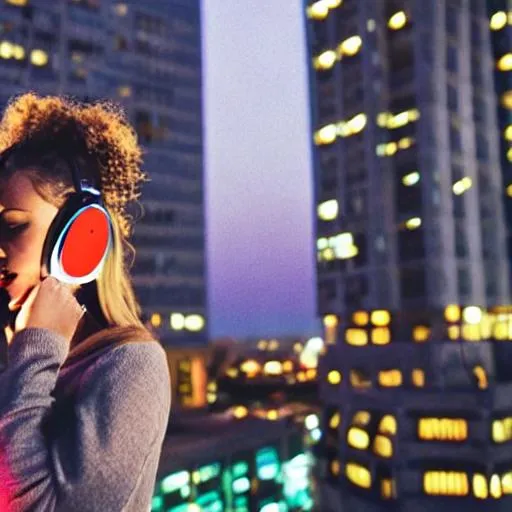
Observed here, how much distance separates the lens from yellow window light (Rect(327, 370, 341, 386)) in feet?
148

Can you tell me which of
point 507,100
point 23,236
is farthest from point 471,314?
point 23,236

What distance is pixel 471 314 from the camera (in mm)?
40750

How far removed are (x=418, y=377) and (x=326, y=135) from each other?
18.5m

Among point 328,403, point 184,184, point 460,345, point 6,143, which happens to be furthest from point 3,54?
point 6,143

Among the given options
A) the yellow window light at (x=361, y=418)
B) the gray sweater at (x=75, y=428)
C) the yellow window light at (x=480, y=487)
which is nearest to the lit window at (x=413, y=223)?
the yellow window light at (x=361, y=418)

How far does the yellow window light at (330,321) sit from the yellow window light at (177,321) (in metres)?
11.4

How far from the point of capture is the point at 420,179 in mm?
41156

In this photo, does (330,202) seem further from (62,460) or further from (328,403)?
(62,460)

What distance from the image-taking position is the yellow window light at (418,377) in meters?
40.1

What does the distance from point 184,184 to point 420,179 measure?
19.8m

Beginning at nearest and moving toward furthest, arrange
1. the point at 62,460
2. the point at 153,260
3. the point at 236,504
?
1. the point at 62,460
2. the point at 236,504
3. the point at 153,260

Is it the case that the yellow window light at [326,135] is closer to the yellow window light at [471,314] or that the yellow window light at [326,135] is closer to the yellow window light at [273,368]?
the yellow window light at [471,314]

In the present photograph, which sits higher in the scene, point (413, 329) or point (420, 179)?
point (420, 179)

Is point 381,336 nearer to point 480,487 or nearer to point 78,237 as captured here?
point 480,487
